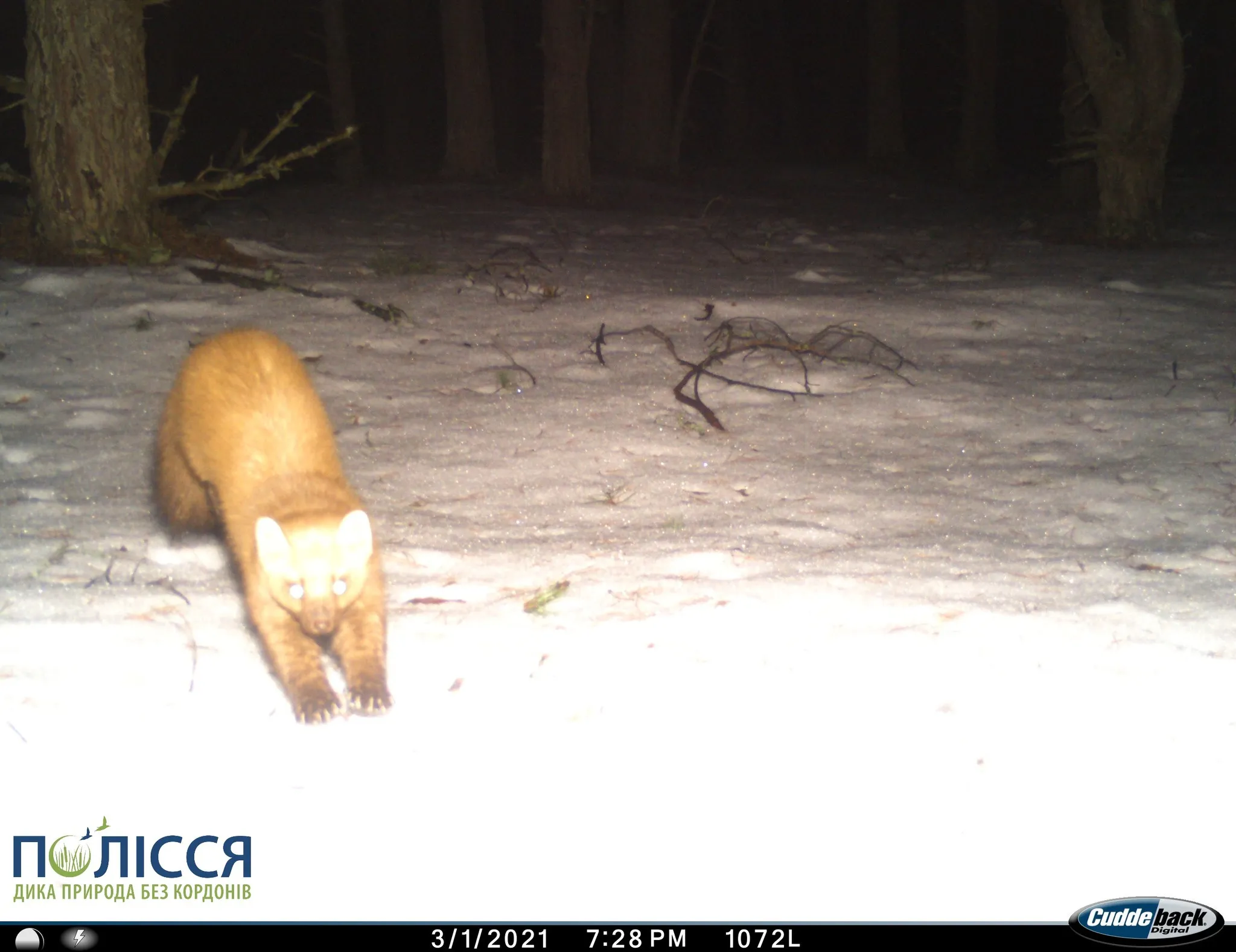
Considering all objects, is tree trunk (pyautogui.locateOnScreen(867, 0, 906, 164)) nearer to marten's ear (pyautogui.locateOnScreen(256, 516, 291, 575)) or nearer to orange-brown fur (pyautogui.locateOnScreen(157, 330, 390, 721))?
orange-brown fur (pyautogui.locateOnScreen(157, 330, 390, 721))

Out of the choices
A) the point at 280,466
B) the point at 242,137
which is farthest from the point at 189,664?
the point at 242,137

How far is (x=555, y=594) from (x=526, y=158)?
18.7 metres

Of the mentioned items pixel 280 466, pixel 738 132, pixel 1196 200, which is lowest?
pixel 280 466

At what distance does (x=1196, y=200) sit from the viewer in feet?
44.9

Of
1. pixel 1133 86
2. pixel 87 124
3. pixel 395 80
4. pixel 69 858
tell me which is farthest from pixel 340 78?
pixel 69 858

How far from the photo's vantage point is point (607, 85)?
17297 mm

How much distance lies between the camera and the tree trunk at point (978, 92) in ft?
57.0

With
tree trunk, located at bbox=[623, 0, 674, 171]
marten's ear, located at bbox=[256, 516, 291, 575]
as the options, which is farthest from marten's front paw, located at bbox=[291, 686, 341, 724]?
tree trunk, located at bbox=[623, 0, 674, 171]

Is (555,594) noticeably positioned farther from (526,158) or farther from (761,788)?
(526,158)

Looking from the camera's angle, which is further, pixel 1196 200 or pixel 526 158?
pixel 526 158

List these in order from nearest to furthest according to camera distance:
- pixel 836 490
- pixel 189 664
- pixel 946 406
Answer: pixel 189 664
pixel 836 490
pixel 946 406

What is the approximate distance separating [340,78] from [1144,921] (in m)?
16.2

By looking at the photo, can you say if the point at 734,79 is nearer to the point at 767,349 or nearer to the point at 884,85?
the point at 884,85

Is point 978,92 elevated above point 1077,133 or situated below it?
above
